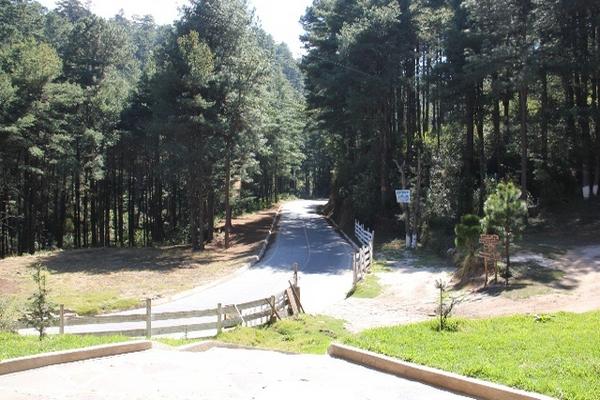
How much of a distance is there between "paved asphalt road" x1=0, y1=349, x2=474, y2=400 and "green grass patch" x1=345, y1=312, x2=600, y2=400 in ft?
2.43

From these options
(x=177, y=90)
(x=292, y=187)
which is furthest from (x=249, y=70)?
(x=292, y=187)

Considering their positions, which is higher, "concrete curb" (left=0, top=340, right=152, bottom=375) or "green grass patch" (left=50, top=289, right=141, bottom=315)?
"concrete curb" (left=0, top=340, right=152, bottom=375)

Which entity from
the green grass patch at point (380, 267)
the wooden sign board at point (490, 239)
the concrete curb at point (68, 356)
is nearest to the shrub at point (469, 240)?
the wooden sign board at point (490, 239)

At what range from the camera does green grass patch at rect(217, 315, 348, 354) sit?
13.6 meters

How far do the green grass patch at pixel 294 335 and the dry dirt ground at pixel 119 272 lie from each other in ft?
24.4

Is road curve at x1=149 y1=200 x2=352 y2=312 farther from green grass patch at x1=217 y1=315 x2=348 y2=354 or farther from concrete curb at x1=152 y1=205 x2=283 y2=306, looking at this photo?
green grass patch at x1=217 y1=315 x2=348 y2=354

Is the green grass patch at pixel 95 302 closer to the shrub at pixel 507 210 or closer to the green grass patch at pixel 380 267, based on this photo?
the green grass patch at pixel 380 267

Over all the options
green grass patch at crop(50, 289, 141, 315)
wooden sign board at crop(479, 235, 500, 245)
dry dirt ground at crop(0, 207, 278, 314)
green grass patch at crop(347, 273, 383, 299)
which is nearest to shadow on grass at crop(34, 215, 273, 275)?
dry dirt ground at crop(0, 207, 278, 314)

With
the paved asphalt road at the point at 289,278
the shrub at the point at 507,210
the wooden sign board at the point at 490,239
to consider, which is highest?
the shrub at the point at 507,210

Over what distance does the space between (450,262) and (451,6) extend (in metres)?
20.2

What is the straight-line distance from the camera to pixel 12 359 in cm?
850

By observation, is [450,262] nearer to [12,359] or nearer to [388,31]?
[388,31]

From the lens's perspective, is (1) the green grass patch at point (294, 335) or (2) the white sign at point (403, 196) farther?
(2) the white sign at point (403, 196)

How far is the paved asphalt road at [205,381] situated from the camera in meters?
7.06
